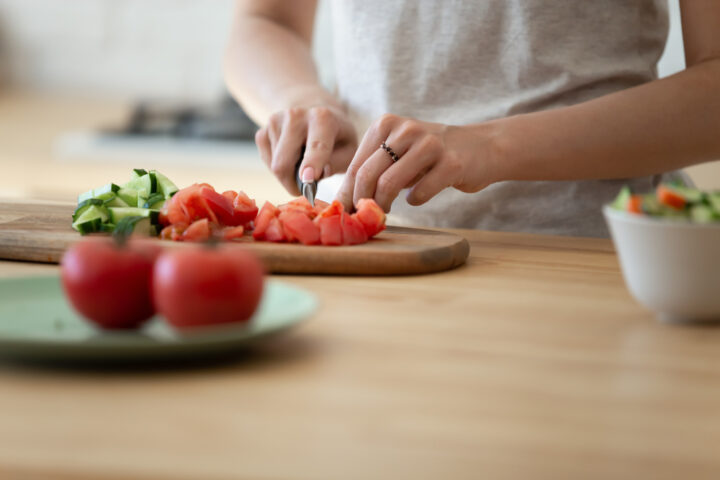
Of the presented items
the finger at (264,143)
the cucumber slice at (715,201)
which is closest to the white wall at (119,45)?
the finger at (264,143)

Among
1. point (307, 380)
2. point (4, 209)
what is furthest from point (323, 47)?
point (307, 380)

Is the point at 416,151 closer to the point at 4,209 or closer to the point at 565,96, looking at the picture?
the point at 565,96

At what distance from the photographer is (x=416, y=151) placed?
1264 mm

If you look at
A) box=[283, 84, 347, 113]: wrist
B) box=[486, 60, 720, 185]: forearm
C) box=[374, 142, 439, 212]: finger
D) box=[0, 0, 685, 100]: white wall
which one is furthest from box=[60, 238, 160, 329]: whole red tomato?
box=[0, 0, 685, 100]: white wall

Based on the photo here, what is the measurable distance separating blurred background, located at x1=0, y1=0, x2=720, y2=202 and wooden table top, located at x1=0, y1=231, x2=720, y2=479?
8.39 ft

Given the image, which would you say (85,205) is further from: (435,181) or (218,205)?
(435,181)

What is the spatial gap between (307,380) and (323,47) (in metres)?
3.14

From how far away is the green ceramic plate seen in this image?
605mm

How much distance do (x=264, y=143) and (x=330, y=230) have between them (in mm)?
447

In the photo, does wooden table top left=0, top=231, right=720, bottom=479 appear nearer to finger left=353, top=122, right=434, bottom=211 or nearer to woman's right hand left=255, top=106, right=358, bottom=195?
finger left=353, top=122, right=434, bottom=211

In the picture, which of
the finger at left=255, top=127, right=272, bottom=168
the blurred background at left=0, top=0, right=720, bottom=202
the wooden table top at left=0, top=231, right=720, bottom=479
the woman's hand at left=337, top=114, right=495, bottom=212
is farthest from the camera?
the blurred background at left=0, top=0, right=720, bottom=202

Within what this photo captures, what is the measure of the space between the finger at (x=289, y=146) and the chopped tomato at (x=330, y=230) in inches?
13.3

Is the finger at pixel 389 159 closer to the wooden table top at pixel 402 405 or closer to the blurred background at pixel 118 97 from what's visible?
the wooden table top at pixel 402 405

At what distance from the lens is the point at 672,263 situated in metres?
0.80
